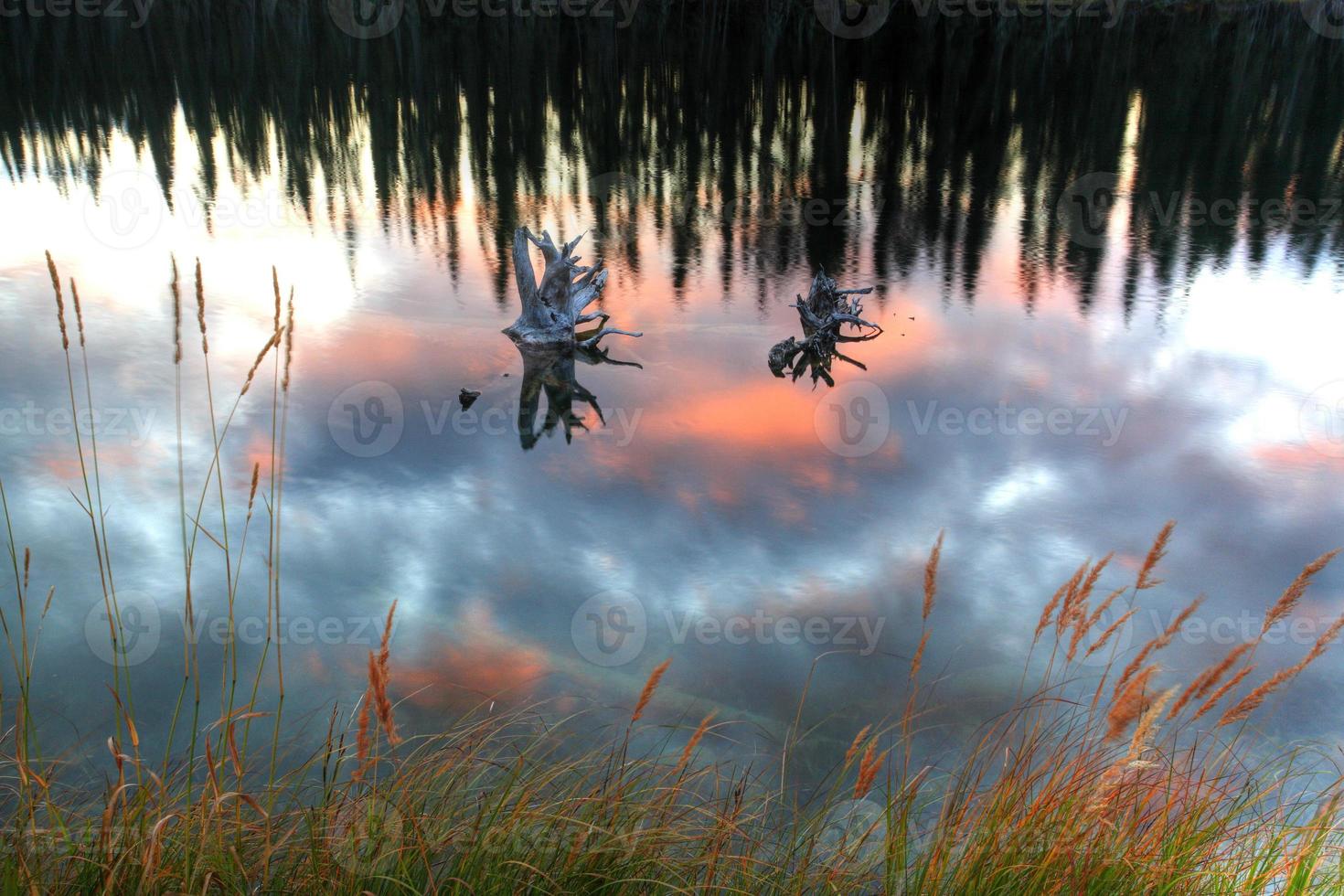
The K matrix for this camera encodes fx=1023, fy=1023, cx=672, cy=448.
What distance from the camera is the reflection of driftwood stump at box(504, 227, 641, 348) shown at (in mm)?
9078

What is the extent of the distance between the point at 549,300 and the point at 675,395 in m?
1.65

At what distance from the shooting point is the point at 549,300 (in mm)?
→ 9406

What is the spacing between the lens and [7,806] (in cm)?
361

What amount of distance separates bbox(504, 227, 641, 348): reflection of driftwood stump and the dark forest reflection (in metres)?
1.69

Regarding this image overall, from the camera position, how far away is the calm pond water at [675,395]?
210 inches

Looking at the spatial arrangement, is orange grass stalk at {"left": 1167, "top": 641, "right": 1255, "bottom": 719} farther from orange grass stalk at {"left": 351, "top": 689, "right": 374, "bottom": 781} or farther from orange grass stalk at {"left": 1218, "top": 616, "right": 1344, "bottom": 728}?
orange grass stalk at {"left": 351, "top": 689, "right": 374, "bottom": 781}

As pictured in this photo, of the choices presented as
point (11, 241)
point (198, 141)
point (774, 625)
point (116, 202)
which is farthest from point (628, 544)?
point (198, 141)

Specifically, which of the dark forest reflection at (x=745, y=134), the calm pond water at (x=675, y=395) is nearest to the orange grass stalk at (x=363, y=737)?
the calm pond water at (x=675, y=395)

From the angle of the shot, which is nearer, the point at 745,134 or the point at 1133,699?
the point at 1133,699

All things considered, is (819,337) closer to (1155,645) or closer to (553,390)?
(553,390)

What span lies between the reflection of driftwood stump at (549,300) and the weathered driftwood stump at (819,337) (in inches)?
55.2

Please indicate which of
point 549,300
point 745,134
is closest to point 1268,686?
point 549,300

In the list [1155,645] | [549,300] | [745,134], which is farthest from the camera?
[745,134]

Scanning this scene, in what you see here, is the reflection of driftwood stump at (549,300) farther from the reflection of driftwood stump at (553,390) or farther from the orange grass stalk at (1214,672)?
the orange grass stalk at (1214,672)
